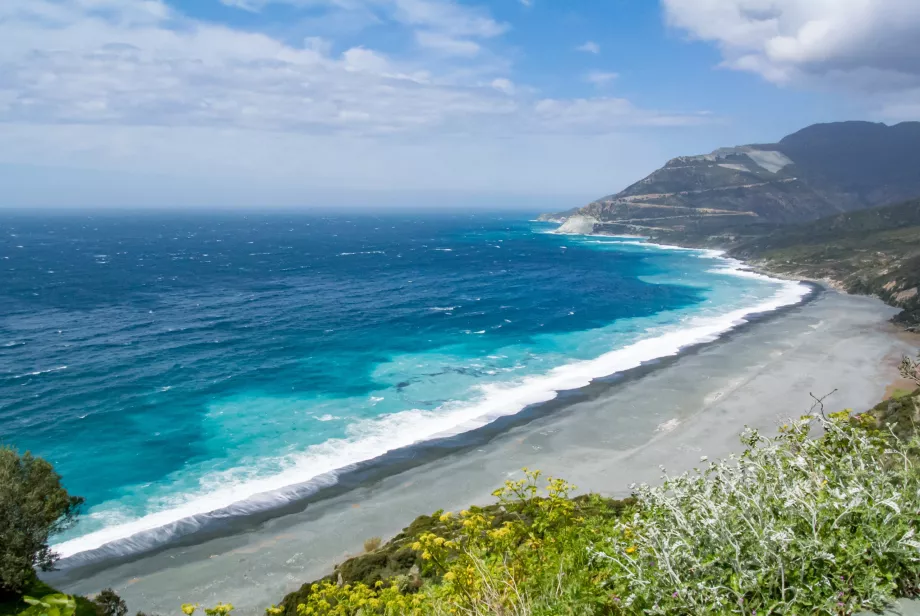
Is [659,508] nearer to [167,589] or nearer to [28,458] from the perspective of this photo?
[28,458]

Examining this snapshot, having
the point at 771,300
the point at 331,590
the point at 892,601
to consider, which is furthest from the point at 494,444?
the point at 771,300

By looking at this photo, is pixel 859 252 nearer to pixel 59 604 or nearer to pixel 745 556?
pixel 745 556

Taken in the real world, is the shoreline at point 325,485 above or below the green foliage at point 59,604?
below

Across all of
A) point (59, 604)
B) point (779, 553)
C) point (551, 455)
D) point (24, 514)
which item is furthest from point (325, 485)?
point (59, 604)

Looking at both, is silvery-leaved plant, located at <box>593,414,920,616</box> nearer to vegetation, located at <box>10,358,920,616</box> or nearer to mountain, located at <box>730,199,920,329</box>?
vegetation, located at <box>10,358,920,616</box>

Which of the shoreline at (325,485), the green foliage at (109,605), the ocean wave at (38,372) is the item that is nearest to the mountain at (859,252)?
the shoreline at (325,485)

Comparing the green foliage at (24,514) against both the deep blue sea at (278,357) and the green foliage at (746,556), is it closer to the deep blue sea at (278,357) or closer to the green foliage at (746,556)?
the deep blue sea at (278,357)
